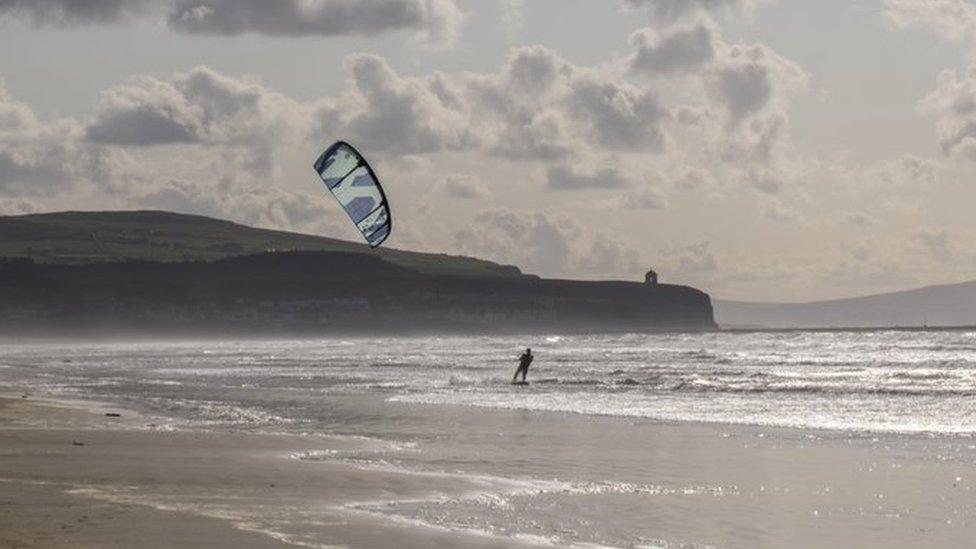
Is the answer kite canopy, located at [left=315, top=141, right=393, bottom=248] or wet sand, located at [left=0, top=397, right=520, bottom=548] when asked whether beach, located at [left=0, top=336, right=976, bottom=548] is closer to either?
wet sand, located at [left=0, top=397, right=520, bottom=548]

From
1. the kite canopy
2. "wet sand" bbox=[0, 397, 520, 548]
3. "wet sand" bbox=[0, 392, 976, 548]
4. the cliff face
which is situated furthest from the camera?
the cliff face

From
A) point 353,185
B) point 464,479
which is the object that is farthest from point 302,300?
point 464,479

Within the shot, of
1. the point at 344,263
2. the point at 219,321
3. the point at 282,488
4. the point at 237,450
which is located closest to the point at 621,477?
the point at 282,488

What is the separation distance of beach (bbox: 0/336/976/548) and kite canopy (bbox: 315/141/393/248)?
3.30 m

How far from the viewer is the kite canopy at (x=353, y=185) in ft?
77.5

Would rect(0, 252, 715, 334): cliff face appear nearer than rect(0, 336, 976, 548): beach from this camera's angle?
No

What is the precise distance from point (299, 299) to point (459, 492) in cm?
15990

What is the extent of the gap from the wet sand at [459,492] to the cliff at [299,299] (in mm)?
144999

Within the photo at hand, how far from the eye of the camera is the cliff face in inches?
6516

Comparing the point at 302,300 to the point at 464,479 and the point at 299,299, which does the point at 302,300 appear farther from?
→ the point at 464,479

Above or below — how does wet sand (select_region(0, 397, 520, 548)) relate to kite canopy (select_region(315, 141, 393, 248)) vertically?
below

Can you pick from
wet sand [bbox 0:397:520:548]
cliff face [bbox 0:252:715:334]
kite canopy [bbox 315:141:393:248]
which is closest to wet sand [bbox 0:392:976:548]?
wet sand [bbox 0:397:520:548]

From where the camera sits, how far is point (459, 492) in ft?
51.1

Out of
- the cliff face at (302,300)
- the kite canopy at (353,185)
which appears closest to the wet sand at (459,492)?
the kite canopy at (353,185)
